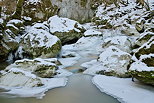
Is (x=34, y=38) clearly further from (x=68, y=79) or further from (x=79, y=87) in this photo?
(x=79, y=87)

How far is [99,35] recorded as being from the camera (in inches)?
805

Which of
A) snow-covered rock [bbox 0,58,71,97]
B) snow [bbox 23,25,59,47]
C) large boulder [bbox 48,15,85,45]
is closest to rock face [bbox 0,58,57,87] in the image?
snow-covered rock [bbox 0,58,71,97]

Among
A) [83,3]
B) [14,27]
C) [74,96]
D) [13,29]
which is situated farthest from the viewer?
[83,3]


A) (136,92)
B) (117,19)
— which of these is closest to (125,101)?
(136,92)

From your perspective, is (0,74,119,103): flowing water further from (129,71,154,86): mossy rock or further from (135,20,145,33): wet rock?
(135,20,145,33): wet rock

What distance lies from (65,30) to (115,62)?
10.2 metres

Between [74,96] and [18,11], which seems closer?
[74,96]

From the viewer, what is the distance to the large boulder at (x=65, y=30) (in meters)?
18.8

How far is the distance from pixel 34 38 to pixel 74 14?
16379 mm

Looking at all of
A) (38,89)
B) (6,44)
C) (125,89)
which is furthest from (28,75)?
(6,44)

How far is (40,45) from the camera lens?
14.1 metres

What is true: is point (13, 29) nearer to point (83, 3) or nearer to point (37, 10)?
point (37, 10)

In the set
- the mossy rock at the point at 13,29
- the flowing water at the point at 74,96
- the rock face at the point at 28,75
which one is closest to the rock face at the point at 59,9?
the mossy rock at the point at 13,29

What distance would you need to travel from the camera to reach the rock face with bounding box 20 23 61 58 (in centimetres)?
1388
